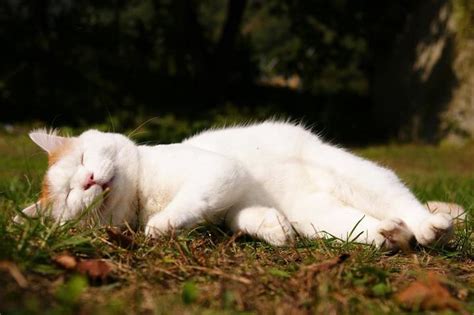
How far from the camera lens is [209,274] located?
5.99 feet

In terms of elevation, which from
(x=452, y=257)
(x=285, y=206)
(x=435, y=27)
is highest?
(x=435, y=27)

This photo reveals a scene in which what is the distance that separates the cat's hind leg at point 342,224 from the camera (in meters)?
2.22

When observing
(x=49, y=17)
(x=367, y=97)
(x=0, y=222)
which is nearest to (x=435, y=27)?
(x=367, y=97)

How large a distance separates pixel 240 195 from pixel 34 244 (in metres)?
0.98

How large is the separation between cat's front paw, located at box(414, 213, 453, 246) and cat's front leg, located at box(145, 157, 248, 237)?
779 millimetres

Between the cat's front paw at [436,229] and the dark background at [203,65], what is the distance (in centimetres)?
546

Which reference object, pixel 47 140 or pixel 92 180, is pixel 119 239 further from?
pixel 47 140

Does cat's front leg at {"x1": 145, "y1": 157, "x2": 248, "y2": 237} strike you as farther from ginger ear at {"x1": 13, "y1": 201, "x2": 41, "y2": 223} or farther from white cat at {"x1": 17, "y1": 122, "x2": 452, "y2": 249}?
ginger ear at {"x1": 13, "y1": 201, "x2": 41, "y2": 223}

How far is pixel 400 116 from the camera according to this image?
363 inches

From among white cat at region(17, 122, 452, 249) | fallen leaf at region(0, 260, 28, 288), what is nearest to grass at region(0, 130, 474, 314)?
fallen leaf at region(0, 260, 28, 288)

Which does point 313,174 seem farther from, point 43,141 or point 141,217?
point 43,141

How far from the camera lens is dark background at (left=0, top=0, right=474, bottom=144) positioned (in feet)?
28.2

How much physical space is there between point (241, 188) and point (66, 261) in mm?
960

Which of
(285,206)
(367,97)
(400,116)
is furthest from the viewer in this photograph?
(367,97)
